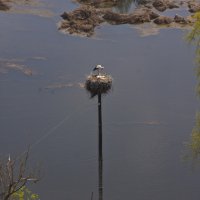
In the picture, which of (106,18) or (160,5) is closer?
(106,18)

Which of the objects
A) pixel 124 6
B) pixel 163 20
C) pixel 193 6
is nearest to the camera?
pixel 163 20

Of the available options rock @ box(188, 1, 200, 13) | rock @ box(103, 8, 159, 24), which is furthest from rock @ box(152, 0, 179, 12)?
rock @ box(103, 8, 159, 24)

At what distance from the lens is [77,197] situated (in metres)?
28.9

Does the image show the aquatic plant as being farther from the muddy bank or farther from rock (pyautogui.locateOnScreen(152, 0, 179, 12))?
rock (pyautogui.locateOnScreen(152, 0, 179, 12))

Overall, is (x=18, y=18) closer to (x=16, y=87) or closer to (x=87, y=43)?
(x=87, y=43)

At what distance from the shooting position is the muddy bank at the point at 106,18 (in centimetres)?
5303

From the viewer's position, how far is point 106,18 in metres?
55.5

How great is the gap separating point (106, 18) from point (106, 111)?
19702mm

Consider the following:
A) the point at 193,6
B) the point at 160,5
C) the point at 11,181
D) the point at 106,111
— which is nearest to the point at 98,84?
the point at 11,181

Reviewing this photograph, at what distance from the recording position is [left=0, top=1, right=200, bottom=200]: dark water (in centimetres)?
3038

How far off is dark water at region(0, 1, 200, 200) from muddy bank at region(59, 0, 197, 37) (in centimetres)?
121

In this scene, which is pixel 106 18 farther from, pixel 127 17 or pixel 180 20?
pixel 180 20

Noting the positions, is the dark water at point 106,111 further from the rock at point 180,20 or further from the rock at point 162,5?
the rock at point 162,5

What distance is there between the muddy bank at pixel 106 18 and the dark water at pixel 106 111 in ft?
3.98
